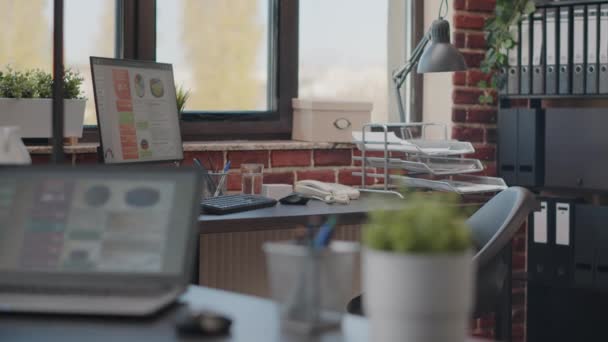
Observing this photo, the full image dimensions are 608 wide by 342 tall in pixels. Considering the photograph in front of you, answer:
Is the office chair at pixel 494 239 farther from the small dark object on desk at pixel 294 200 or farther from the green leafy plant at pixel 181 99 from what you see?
the green leafy plant at pixel 181 99

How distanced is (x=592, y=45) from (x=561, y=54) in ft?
0.40

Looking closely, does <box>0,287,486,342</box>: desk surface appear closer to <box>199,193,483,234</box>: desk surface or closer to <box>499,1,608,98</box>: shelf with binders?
<box>199,193,483,234</box>: desk surface

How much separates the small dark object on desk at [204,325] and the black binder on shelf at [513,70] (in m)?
2.67

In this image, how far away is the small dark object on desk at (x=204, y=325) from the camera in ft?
3.41

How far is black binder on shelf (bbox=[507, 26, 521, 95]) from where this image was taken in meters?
3.51

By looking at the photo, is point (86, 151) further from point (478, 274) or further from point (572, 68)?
point (572, 68)

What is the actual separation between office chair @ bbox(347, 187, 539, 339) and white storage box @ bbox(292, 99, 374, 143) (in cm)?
86

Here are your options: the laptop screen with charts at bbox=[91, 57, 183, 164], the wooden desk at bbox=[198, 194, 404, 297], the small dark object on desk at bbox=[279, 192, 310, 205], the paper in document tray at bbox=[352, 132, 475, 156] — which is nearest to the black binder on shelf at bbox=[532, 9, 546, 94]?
the paper in document tray at bbox=[352, 132, 475, 156]

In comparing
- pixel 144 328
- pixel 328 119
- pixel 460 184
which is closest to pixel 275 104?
pixel 328 119

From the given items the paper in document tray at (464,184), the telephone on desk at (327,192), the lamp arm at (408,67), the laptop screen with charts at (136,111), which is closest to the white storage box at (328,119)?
the lamp arm at (408,67)

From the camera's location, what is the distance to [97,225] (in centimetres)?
119

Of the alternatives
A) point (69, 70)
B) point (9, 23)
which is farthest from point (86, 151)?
point (9, 23)

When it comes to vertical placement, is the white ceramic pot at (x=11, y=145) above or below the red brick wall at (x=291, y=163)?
above

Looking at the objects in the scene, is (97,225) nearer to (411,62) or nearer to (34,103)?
(34,103)
